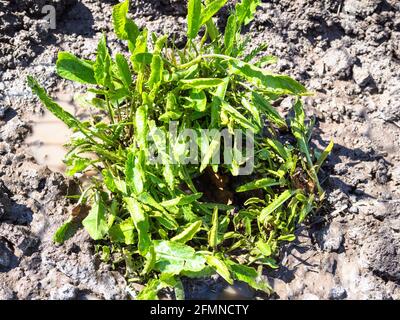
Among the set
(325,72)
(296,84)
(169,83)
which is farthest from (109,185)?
(325,72)

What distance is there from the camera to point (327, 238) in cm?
223

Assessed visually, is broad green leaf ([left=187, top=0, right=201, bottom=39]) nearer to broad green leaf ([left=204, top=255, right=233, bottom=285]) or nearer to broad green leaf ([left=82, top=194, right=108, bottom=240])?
broad green leaf ([left=82, top=194, right=108, bottom=240])

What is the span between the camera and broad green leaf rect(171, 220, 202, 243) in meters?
1.96

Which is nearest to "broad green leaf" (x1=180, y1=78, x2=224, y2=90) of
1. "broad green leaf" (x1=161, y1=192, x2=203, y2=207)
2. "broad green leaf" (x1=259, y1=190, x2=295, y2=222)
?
"broad green leaf" (x1=161, y1=192, x2=203, y2=207)

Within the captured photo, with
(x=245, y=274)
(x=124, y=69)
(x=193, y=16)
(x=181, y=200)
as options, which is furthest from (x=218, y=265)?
(x=193, y=16)

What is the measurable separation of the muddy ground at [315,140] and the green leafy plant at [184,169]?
0.09 meters

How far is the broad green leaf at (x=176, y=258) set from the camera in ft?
6.39

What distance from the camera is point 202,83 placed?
2.05 m

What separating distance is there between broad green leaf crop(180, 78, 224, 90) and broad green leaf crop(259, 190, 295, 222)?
0.47m

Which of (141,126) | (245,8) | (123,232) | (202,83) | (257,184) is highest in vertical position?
(245,8)

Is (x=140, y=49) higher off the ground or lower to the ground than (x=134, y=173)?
higher

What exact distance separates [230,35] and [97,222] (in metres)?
0.82

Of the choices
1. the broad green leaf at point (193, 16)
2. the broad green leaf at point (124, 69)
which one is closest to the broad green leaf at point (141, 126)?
the broad green leaf at point (124, 69)

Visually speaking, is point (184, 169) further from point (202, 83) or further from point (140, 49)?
point (140, 49)
